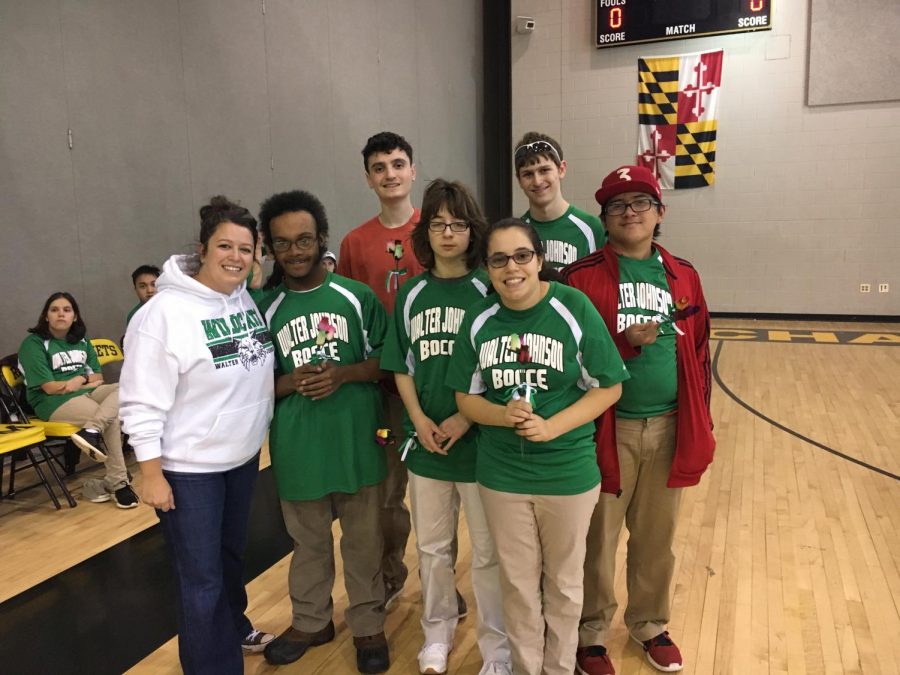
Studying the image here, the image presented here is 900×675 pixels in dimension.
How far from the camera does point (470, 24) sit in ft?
32.1

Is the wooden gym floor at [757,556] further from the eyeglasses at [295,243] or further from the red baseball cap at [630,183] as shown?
the red baseball cap at [630,183]

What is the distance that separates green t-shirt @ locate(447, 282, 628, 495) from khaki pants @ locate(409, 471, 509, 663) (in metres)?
0.25

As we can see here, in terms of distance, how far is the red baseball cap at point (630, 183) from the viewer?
192 centimetres

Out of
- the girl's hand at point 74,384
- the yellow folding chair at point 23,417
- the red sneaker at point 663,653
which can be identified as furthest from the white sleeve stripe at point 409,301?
the girl's hand at point 74,384

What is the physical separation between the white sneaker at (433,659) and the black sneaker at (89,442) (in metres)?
2.33

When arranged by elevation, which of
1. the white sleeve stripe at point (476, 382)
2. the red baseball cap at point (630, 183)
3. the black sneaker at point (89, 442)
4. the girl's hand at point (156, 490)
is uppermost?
the red baseball cap at point (630, 183)

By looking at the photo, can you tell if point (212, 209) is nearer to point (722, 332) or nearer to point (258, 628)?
point (258, 628)

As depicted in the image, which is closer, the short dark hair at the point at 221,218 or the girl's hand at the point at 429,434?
the short dark hair at the point at 221,218

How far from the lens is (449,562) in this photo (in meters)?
2.14

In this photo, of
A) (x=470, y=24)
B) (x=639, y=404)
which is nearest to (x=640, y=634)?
(x=639, y=404)

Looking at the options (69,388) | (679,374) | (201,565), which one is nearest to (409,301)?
(679,374)

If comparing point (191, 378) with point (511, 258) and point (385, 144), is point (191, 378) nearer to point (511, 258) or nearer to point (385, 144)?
point (511, 258)

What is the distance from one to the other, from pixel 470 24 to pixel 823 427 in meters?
7.51

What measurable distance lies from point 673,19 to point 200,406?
368 inches
